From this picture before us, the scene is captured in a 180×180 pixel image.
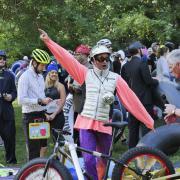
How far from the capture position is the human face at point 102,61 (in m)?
5.95

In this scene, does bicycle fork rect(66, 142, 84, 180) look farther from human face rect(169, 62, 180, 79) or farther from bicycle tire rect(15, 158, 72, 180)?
human face rect(169, 62, 180, 79)

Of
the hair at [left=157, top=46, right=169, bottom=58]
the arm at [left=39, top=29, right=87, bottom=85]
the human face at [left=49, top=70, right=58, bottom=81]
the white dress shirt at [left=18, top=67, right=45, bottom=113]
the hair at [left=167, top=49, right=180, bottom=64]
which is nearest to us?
the hair at [left=167, top=49, right=180, bottom=64]

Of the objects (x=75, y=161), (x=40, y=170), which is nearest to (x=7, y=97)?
(x=40, y=170)

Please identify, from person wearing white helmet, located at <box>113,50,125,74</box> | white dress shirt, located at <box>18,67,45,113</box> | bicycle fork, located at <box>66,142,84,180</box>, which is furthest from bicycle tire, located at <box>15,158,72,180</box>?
person wearing white helmet, located at <box>113,50,125,74</box>

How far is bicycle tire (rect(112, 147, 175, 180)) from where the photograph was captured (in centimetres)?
531

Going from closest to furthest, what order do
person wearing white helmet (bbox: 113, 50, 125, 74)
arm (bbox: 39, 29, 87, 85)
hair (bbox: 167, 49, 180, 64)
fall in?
hair (bbox: 167, 49, 180, 64) → arm (bbox: 39, 29, 87, 85) → person wearing white helmet (bbox: 113, 50, 125, 74)

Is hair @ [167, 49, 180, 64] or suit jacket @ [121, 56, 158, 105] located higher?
hair @ [167, 49, 180, 64]

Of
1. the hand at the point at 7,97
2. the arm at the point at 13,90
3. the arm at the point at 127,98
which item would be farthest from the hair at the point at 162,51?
the arm at the point at 127,98

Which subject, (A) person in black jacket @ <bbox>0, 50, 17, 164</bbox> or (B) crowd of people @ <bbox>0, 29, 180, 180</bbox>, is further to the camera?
(A) person in black jacket @ <bbox>0, 50, 17, 164</bbox>

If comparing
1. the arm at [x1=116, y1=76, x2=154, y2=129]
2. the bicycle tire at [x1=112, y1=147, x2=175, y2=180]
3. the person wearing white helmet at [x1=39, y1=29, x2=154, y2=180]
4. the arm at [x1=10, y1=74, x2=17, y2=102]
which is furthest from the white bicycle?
the arm at [x1=10, y1=74, x2=17, y2=102]

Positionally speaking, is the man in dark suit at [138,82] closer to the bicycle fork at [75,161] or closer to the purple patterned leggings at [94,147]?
the purple patterned leggings at [94,147]

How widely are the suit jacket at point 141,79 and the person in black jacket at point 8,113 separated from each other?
1.94 metres

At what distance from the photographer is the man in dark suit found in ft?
29.1

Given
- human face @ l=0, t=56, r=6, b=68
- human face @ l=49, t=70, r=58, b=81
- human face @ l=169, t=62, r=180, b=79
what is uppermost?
human face @ l=169, t=62, r=180, b=79
